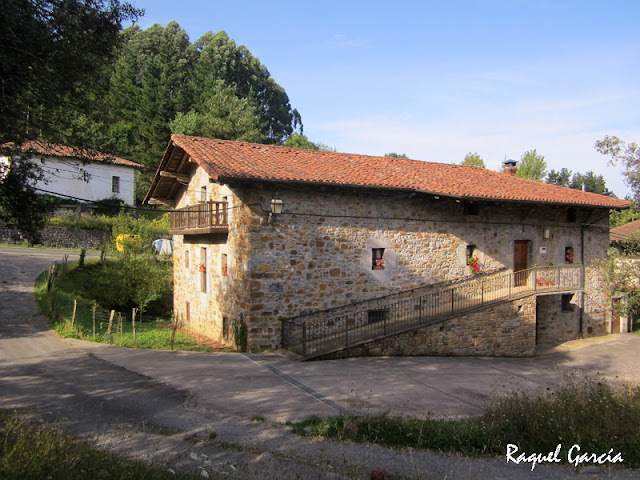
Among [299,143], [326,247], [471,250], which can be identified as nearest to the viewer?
[326,247]

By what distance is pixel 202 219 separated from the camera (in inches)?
594

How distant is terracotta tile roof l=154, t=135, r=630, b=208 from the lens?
13195mm

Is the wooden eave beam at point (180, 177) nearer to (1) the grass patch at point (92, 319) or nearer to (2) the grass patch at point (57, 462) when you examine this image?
(1) the grass patch at point (92, 319)

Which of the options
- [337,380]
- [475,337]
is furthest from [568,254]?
[337,380]

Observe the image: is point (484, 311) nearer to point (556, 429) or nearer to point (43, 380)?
point (556, 429)

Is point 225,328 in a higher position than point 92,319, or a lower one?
higher

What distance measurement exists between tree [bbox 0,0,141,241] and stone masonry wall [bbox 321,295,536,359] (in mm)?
8007

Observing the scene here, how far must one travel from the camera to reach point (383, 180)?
1494cm

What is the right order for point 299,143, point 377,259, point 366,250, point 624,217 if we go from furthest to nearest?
point 299,143 → point 624,217 → point 377,259 → point 366,250

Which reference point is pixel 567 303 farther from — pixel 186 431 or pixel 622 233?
pixel 186 431

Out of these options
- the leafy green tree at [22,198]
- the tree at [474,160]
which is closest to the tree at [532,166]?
the tree at [474,160]

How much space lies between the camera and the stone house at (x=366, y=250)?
42.8 feet

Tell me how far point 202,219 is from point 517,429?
1106 centimetres

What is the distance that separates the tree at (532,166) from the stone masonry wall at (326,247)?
29703 millimetres
